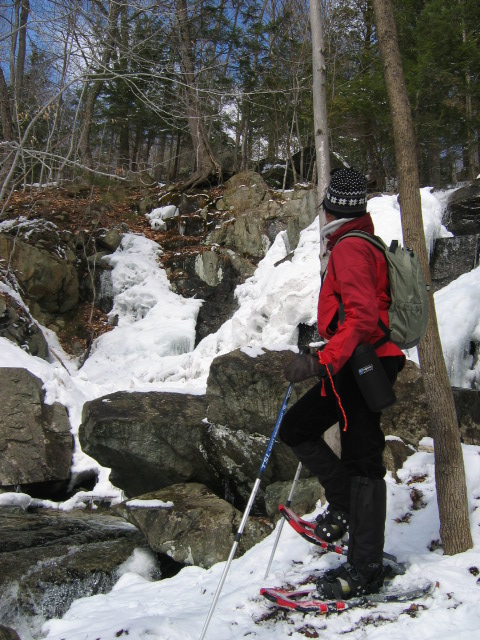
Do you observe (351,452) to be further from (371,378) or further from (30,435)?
(30,435)

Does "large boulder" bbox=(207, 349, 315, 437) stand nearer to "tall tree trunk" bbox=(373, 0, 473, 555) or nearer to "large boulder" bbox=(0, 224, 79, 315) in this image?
"tall tree trunk" bbox=(373, 0, 473, 555)

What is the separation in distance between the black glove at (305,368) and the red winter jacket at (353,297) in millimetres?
58

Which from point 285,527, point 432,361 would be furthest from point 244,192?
point 432,361

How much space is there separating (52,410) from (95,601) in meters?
5.51

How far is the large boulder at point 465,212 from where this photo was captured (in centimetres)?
1187

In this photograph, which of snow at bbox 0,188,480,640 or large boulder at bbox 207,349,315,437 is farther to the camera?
large boulder at bbox 207,349,315,437

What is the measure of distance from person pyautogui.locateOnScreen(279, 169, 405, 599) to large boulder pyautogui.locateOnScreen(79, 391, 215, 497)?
137 inches

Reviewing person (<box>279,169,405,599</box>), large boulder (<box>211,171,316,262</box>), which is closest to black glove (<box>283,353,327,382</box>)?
person (<box>279,169,405,599</box>)

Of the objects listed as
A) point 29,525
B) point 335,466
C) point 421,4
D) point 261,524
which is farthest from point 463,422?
point 421,4

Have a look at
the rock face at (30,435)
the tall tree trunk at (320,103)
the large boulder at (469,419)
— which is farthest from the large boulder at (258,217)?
the large boulder at (469,419)

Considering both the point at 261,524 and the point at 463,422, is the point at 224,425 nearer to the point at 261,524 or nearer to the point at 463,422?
the point at 261,524

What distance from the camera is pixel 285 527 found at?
437 centimetres

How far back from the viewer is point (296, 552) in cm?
381

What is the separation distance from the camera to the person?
2.79 meters
